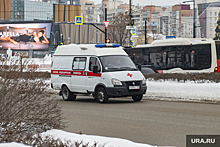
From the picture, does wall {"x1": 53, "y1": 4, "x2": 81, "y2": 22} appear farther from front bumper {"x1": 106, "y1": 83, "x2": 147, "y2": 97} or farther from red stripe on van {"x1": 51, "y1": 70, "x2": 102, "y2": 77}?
front bumper {"x1": 106, "y1": 83, "x2": 147, "y2": 97}

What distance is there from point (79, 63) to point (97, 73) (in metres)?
1.43

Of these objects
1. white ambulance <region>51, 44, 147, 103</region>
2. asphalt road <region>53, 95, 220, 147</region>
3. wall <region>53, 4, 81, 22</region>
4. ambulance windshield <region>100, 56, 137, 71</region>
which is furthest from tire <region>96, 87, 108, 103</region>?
wall <region>53, 4, 81, 22</region>

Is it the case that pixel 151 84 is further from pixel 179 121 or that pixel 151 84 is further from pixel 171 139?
Answer: pixel 171 139

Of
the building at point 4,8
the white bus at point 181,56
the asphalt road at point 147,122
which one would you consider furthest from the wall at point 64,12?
the asphalt road at point 147,122

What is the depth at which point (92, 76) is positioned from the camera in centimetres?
1572

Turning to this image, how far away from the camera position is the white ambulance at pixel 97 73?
14961 millimetres

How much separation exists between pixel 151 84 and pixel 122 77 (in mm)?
3691

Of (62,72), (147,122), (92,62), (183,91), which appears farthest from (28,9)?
(147,122)

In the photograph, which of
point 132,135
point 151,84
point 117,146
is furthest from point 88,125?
point 151,84

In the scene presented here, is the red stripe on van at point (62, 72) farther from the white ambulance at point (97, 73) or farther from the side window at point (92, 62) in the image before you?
the side window at point (92, 62)

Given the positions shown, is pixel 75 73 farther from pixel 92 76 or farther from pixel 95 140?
pixel 95 140

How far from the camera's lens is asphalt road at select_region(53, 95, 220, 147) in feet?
26.6

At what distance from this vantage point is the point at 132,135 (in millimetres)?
8234

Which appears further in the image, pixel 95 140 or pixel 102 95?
pixel 102 95
